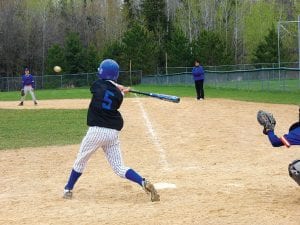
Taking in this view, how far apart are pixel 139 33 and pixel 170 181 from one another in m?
55.7

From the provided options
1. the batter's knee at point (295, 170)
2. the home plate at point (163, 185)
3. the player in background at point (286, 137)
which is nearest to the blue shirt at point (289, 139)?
the player in background at point (286, 137)

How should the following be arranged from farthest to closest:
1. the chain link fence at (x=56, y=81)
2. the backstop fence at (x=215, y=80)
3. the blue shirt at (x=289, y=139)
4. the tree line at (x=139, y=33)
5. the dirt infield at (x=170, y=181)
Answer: the tree line at (x=139, y=33)
the chain link fence at (x=56, y=81)
the backstop fence at (x=215, y=80)
the blue shirt at (x=289, y=139)
the dirt infield at (x=170, y=181)

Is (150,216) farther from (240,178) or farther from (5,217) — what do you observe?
(240,178)

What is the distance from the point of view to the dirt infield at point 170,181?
6020mm

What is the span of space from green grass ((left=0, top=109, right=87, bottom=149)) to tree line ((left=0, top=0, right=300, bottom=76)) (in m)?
40.9

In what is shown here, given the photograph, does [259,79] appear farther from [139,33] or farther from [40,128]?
[139,33]

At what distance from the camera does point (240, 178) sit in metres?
8.12

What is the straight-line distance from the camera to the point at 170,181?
8023 millimetres

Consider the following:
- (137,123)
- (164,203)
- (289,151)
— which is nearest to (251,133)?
(289,151)

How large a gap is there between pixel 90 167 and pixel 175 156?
68.6 inches

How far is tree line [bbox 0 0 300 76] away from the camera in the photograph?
2451 inches

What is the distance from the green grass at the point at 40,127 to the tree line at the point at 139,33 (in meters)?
40.9

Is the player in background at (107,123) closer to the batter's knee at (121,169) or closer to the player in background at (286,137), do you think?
the batter's knee at (121,169)

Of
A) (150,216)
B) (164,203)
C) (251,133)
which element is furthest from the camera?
(251,133)
